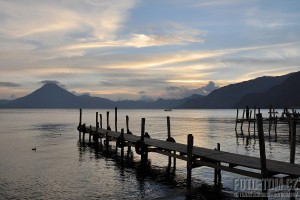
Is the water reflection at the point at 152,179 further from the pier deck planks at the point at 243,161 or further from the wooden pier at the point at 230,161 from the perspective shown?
the pier deck planks at the point at 243,161

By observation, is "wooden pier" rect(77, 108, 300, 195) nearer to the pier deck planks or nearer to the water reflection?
the pier deck planks

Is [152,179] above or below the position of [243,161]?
below

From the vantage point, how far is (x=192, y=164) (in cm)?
2036

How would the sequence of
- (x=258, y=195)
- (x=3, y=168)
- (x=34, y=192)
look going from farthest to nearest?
(x=3, y=168), (x=34, y=192), (x=258, y=195)

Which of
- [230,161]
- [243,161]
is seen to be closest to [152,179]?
[230,161]

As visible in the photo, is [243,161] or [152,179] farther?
[152,179]

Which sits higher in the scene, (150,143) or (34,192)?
(150,143)

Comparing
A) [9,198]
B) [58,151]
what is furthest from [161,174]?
[58,151]

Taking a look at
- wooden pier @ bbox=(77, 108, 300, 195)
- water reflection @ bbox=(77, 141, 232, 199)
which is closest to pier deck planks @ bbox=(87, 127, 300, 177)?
wooden pier @ bbox=(77, 108, 300, 195)

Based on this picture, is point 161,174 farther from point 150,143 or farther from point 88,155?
point 88,155

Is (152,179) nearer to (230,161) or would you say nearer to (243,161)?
(230,161)

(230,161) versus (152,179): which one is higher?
(230,161)

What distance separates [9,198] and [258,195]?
12.5m

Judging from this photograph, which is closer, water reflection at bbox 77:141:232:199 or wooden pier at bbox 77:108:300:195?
wooden pier at bbox 77:108:300:195
